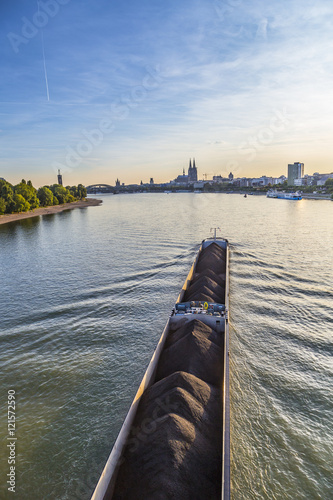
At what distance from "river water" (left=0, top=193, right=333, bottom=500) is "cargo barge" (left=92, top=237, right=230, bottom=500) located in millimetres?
1391

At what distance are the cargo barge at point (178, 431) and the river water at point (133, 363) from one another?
1391 mm

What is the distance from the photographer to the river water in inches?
338

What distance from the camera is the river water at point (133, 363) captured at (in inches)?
338

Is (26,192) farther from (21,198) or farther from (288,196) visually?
(288,196)

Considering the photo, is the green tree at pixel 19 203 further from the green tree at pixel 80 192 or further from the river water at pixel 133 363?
Result: the green tree at pixel 80 192

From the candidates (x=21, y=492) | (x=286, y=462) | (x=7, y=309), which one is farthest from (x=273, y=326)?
(x=7, y=309)

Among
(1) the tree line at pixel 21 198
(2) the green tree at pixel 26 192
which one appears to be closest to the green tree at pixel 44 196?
(1) the tree line at pixel 21 198

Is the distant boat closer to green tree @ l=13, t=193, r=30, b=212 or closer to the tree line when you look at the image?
the tree line

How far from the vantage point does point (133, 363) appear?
1328 centimetres

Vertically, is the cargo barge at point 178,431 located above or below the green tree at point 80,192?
below

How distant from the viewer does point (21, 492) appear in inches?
316

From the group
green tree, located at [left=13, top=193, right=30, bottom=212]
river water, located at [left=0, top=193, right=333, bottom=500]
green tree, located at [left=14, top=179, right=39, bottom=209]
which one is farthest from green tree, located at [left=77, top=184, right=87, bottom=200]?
river water, located at [left=0, top=193, right=333, bottom=500]

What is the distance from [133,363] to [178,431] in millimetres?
5994

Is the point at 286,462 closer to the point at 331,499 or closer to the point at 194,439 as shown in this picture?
the point at 331,499
